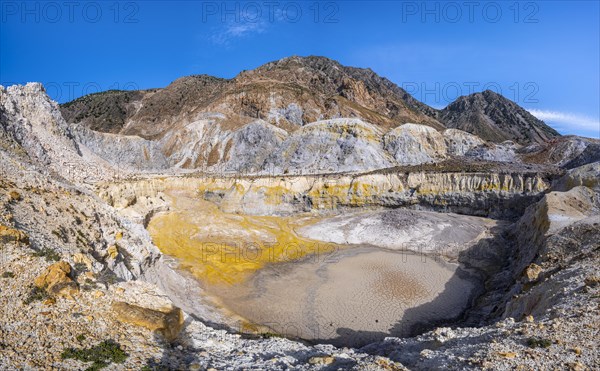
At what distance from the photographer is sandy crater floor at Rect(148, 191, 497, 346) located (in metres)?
18.2

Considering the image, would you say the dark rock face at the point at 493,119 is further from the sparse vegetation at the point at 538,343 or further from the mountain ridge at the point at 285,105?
the sparse vegetation at the point at 538,343

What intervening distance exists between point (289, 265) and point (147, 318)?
56.4 ft

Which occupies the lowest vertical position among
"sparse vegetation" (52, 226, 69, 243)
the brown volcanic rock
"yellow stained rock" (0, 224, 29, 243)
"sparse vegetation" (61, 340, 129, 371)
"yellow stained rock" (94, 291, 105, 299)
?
"sparse vegetation" (61, 340, 129, 371)

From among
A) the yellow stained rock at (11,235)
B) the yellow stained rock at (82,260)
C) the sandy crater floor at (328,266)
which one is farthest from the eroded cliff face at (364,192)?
the yellow stained rock at (11,235)

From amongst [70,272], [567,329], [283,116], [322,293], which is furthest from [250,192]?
[283,116]

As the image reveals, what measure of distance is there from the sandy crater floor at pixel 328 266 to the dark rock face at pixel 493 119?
103 metres

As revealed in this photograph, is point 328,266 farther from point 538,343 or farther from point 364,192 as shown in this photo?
point 538,343

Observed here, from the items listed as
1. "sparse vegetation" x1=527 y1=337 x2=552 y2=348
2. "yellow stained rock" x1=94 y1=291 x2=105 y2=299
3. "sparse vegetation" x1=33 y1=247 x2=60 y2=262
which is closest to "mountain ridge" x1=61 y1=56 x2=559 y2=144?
"sparse vegetation" x1=33 y1=247 x2=60 y2=262

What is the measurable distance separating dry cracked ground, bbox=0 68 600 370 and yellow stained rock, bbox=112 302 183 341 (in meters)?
0.04

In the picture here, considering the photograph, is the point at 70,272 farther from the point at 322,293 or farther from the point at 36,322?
the point at 322,293

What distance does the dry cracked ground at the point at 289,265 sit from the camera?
7961mm

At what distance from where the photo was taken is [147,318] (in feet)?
28.2

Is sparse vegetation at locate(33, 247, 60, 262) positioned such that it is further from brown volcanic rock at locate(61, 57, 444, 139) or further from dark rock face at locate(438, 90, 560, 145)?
dark rock face at locate(438, 90, 560, 145)

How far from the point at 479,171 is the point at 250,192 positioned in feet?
78.8
